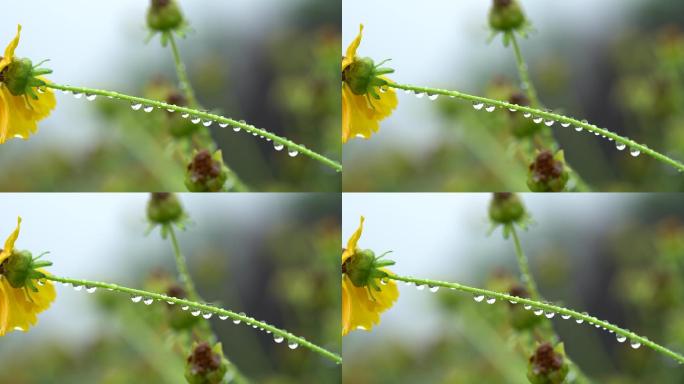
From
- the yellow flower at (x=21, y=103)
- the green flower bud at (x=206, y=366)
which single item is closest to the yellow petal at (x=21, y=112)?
the yellow flower at (x=21, y=103)

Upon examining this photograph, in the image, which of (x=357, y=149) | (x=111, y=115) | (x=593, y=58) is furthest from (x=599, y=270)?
(x=111, y=115)

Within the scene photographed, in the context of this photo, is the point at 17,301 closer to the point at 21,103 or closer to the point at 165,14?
the point at 21,103

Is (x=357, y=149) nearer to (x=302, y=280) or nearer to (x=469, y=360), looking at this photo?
(x=302, y=280)

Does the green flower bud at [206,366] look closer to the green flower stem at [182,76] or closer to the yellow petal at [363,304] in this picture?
the yellow petal at [363,304]

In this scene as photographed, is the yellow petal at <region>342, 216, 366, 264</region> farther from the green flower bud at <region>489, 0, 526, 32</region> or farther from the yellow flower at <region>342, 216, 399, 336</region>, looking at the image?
the green flower bud at <region>489, 0, 526, 32</region>

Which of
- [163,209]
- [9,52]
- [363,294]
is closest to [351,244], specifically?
[363,294]

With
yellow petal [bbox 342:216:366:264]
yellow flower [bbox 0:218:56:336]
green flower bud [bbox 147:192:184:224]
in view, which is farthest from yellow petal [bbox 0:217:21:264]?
yellow petal [bbox 342:216:366:264]
